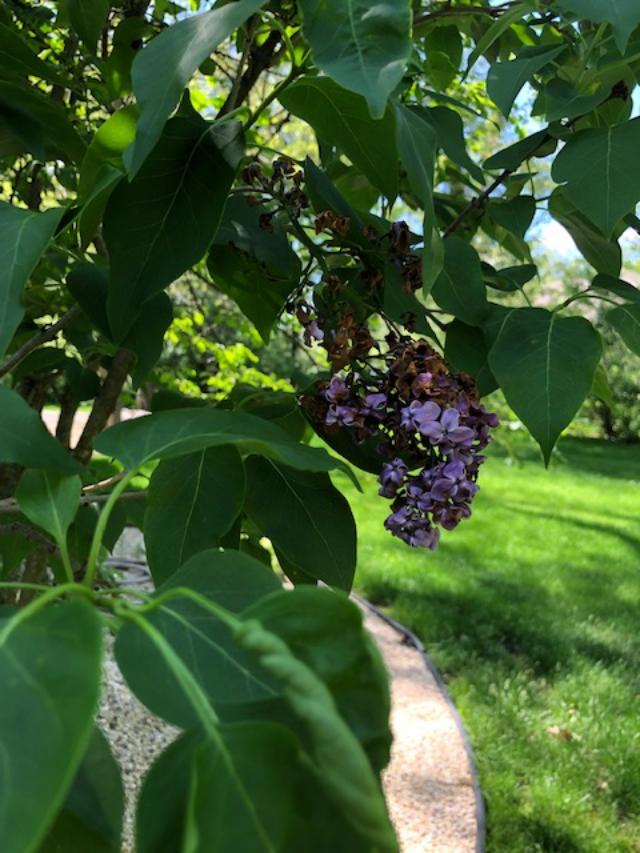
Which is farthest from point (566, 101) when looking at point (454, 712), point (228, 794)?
point (454, 712)

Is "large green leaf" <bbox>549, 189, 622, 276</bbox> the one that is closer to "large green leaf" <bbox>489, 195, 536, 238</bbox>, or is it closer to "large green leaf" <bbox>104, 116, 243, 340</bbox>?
"large green leaf" <bbox>489, 195, 536, 238</bbox>

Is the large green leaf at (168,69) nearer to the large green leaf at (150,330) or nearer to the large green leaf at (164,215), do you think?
the large green leaf at (164,215)

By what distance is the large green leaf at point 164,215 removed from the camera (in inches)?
29.5

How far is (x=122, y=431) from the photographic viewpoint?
0.68m

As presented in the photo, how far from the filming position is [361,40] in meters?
0.57

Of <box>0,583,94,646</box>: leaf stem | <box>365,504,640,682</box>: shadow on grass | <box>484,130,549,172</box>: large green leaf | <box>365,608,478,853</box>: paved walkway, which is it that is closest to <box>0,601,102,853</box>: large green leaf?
<box>0,583,94,646</box>: leaf stem

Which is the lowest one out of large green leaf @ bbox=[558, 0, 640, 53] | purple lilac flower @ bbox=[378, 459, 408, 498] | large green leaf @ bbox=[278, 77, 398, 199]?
purple lilac flower @ bbox=[378, 459, 408, 498]

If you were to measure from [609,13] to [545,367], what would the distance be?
287mm

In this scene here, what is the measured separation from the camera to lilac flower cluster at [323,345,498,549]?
0.79 meters

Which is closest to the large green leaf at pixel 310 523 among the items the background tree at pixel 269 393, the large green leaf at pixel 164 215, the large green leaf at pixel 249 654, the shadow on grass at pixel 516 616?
the background tree at pixel 269 393

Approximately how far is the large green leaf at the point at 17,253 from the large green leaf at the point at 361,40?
0.23m

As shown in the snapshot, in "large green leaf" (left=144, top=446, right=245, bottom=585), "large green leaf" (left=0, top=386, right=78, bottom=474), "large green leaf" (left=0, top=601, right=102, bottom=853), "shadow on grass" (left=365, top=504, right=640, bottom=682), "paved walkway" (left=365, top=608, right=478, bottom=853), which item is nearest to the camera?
"large green leaf" (left=0, top=601, right=102, bottom=853)

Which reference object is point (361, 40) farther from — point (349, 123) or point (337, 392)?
point (337, 392)

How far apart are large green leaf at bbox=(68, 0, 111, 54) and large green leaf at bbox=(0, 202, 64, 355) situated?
0.49m
